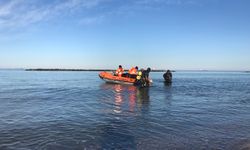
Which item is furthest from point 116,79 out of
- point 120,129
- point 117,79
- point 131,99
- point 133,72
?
point 120,129

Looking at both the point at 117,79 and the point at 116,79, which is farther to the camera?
the point at 116,79

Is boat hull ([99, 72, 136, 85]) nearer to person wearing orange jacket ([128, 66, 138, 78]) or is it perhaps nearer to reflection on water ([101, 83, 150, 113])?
reflection on water ([101, 83, 150, 113])

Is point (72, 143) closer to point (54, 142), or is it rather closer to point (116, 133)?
point (54, 142)

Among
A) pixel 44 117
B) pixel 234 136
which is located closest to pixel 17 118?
pixel 44 117

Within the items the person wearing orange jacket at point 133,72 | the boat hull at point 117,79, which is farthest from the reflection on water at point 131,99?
the person wearing orange jacket at point 133,72

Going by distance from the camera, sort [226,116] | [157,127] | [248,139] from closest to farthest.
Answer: [248,139]
[157,127]
[226,116]

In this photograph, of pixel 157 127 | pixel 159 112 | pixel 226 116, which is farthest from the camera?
pixel 159 112

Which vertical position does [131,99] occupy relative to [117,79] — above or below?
below

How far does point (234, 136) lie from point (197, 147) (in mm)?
1910

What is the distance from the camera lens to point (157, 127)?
976cm

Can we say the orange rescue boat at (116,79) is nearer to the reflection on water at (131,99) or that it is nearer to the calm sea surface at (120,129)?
the reflection on water at (131,99)

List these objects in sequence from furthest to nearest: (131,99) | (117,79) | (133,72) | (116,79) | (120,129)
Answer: (116,79) < (117,79) < (133,72) < (131,99) < (120,129)

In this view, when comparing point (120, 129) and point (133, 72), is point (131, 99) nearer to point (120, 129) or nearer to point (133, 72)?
point (120, 129)

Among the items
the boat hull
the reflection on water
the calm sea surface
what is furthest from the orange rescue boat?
the calm sea surface
